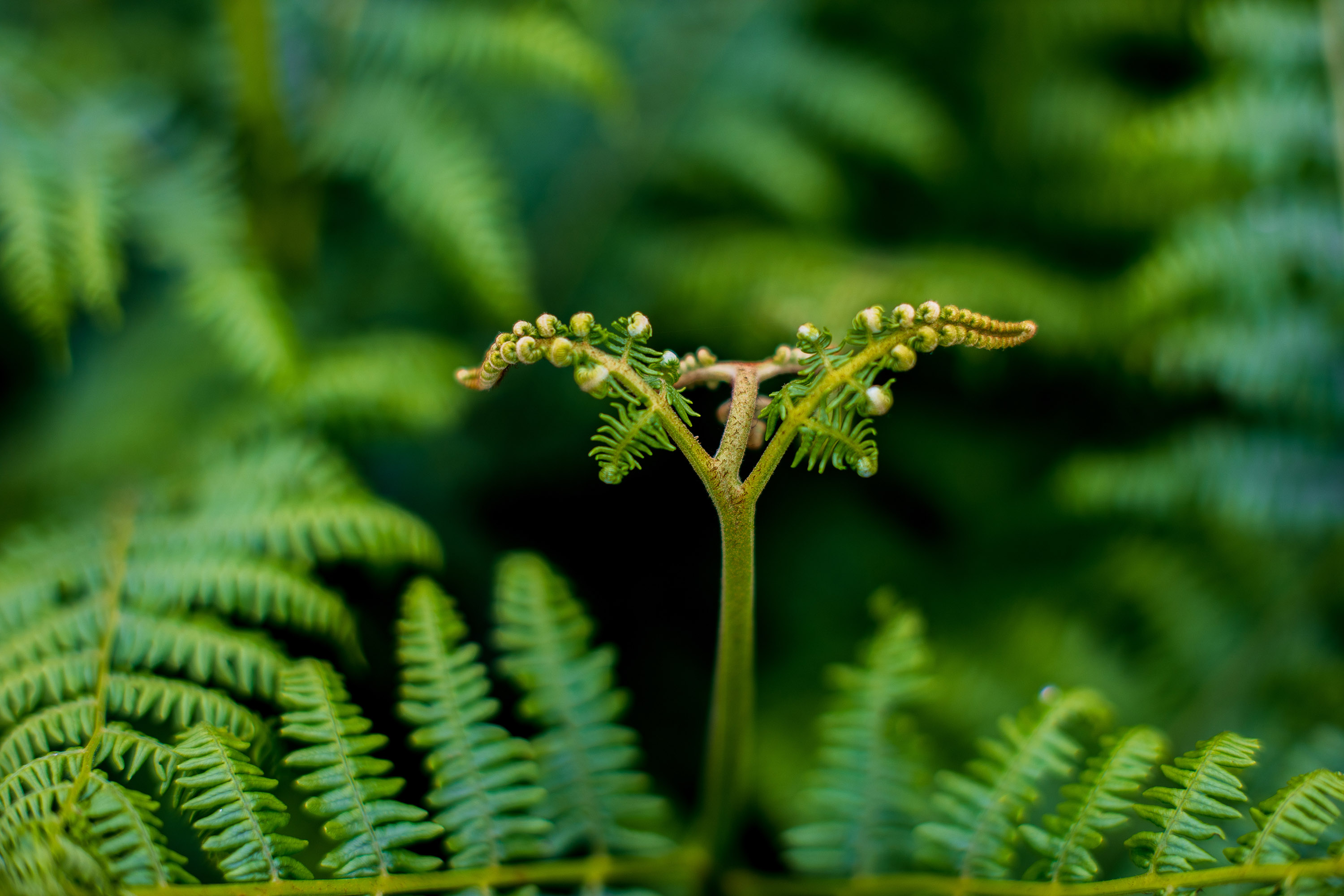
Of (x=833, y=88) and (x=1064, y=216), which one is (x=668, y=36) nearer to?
(x=833, y=88)

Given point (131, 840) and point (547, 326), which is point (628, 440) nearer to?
point (547, 326)

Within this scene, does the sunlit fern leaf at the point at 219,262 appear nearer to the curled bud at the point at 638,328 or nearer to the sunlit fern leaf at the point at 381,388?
the sunlit fern leaf at the point at 381,388

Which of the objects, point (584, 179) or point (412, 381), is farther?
point (584, 179)

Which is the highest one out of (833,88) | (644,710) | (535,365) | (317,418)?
(833,88)

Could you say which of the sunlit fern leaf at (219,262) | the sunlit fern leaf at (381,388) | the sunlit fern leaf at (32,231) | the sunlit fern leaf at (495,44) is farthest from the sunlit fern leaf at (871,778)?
the sunlit fern leaf at (32,231)

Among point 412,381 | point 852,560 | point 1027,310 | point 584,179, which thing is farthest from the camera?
point 584,179

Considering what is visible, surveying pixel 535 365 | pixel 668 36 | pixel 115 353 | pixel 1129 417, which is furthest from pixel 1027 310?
pixel 115 353

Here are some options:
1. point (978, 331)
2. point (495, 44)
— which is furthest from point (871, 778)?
point (495, 44)

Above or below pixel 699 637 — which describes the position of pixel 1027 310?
above
